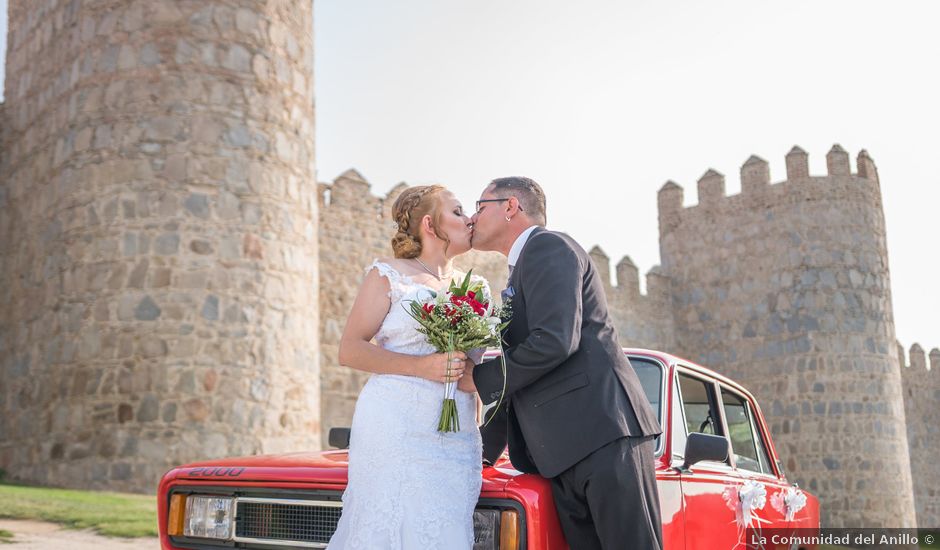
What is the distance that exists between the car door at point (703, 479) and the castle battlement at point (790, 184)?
17.3 m

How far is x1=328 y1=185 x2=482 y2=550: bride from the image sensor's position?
304cm

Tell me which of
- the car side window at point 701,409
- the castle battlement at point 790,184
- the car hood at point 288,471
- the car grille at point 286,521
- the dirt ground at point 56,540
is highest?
the castle battlement at point 790,184

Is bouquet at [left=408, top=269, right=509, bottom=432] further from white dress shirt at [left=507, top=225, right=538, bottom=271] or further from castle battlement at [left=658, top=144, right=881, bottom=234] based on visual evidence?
castle battlement at [left=658, top=144, right=881, bottom=234]

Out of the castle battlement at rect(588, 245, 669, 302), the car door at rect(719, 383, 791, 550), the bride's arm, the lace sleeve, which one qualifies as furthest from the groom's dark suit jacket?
the castle battlement at rect(588, 245, 669, 302)

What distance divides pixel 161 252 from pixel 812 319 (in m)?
14.8

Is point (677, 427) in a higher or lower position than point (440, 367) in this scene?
lower

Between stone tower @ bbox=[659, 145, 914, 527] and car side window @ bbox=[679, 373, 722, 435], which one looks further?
stone tower @ bbox=[659, 145, 914, 527]

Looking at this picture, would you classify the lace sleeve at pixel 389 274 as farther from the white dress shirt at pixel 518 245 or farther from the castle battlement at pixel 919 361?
the castle battlement at pixel 919 361

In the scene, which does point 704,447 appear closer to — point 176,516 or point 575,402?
point 575,402

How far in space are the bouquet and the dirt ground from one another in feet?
14.3

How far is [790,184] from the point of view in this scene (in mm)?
20844

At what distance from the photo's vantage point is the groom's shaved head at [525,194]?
12.1ft

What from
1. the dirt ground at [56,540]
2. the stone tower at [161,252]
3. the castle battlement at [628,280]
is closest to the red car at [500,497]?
the dirt ground at [56,540]

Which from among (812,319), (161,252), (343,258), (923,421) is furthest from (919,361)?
(161,252)
